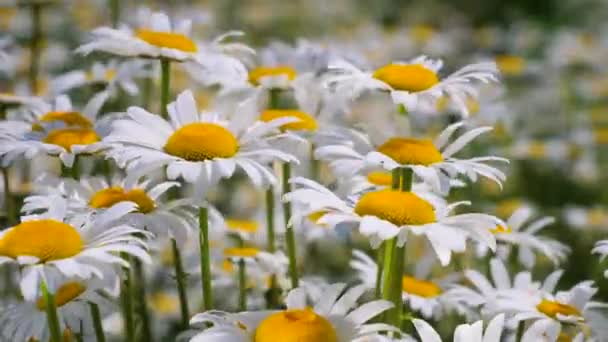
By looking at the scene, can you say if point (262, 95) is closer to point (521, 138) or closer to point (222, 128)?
point (222, 128)

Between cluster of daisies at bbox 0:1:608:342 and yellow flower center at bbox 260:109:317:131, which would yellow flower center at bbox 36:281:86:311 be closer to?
cluster of daisies at bbox 0:1:608:342

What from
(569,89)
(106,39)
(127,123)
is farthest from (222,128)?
(569,89)

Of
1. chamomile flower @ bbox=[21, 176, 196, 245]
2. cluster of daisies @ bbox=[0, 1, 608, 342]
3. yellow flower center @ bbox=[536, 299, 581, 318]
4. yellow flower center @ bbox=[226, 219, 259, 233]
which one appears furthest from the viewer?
yellow flower center @ bbox=[226, 219, 259, 233]

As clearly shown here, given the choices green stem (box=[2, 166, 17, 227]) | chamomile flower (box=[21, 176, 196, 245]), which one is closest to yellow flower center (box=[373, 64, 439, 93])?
chamomile flower (box=[21, 176, 196, 245])

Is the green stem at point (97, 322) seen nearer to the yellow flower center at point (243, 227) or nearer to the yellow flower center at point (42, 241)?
the yellow flower center at point (42, 241)

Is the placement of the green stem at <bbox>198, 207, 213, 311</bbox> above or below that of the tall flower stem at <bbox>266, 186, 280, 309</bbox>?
above

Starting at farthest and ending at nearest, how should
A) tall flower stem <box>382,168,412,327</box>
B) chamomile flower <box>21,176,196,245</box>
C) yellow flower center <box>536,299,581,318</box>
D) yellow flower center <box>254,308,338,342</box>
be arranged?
yellow flower center <box>536,299,581,318</box> → chamomile flower <box>21,176,196,245</box> → tall flower stem <box>382,168,412,327</box> → yellow flower center <box>254,308,338,342</box>

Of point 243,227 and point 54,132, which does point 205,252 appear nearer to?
point 54,132
